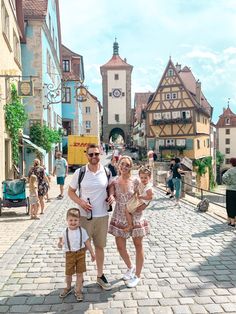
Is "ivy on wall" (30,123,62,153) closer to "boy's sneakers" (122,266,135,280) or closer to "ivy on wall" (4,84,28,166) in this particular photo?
"ivy on wall" (4,84,28,166)

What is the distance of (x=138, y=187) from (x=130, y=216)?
0.41 metres

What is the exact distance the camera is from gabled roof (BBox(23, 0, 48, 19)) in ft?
74.0

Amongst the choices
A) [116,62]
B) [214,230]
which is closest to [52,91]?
[214,230]

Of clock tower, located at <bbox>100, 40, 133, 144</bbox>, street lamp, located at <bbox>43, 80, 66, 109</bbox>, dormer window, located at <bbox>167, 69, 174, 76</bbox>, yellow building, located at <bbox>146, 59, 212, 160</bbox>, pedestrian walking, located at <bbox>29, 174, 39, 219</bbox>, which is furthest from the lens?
clock tower, located at <bbox>100, 40, 133, 144</bbox>

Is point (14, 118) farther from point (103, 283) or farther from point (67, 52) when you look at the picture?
point (67, 52)

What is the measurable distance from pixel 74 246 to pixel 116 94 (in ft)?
228

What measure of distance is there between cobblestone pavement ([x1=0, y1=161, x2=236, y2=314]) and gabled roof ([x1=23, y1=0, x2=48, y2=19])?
645 inches

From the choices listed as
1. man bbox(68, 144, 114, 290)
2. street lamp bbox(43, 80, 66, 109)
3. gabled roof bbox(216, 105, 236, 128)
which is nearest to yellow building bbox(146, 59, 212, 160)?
street lamp bbox(43, 80, 66, 109)

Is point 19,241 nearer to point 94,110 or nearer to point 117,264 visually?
point 117,264

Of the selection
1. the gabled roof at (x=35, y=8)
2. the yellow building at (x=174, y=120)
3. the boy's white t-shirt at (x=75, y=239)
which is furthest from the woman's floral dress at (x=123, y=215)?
the yellow building at (x=174, y=120)

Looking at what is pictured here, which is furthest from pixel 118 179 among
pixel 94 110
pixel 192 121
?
pixel 94 110

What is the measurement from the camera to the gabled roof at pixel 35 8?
22.6 metres

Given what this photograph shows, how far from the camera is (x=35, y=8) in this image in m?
23.2

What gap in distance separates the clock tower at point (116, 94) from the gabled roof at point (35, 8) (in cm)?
4903
